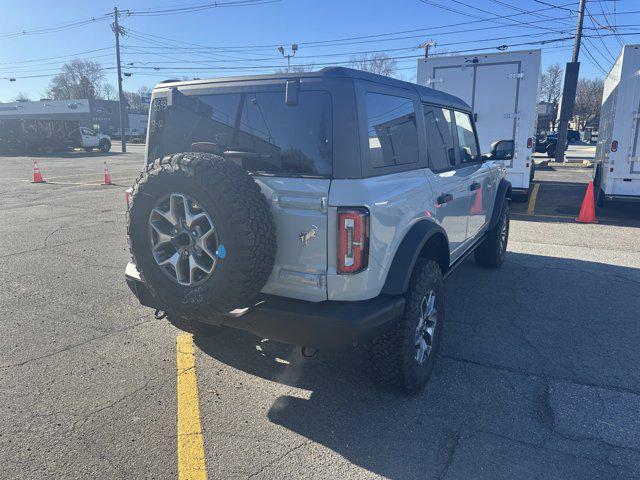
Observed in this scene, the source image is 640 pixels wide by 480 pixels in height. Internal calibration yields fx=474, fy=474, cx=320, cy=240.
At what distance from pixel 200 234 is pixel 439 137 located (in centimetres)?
226

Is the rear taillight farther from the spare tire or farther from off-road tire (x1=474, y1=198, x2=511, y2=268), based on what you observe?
off-road tire (x1=474, y1=198, x2=511, y2=268)

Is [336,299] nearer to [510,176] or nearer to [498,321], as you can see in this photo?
[498,321]

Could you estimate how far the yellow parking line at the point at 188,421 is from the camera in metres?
2.48

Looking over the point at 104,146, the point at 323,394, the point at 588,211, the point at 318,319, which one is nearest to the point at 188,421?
the point at 323,394

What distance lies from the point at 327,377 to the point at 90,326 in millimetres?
2279

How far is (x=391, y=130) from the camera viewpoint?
10.3 ft

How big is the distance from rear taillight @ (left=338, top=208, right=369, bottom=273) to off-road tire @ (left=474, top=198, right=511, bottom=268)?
11.4ft

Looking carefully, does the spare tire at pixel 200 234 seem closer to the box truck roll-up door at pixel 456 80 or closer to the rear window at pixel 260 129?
the rear window at pixel 260 129

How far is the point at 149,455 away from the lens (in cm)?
258

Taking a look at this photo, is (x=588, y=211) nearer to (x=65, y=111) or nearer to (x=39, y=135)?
(x=39, y=135)

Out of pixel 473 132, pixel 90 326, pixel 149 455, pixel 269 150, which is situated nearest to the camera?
pixel 149 455

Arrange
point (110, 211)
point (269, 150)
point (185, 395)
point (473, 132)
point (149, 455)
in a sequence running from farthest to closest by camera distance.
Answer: point (110, 211) → point (473, 132) → point (185, 395) → point (269, 150) → point (149, 455)

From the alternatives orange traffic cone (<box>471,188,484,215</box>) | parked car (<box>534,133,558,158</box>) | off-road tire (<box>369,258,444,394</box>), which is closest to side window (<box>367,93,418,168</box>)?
off-road tire (<box>369,258,444,394</box>)

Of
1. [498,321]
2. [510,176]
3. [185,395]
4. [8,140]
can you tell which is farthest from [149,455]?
[8,140]
